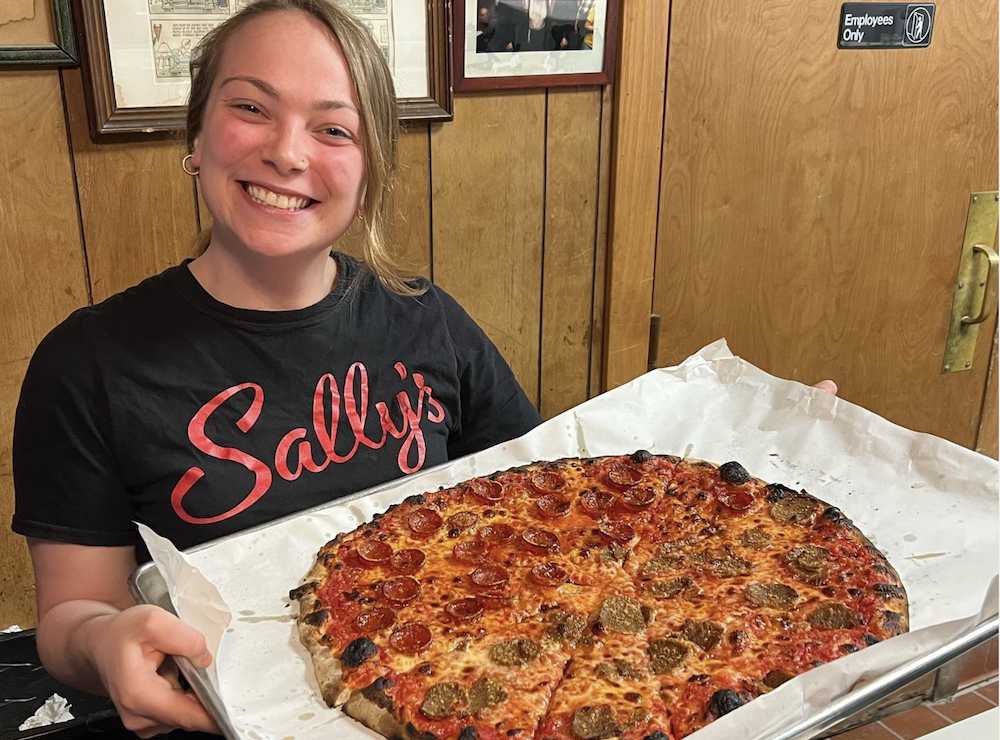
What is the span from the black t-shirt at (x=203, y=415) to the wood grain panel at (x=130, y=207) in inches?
21.6

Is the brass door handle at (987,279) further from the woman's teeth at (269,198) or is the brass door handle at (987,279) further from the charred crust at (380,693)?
the charred crust at (380,693)

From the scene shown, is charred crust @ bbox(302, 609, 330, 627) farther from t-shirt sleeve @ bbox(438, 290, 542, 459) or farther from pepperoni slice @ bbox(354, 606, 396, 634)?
t-shirt sleeve @ bbox(438, 290, 542, 459)

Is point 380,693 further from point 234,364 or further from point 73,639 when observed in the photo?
point 234,364

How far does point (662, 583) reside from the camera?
1347 mm

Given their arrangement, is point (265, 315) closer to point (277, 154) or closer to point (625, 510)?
point (277, 154)

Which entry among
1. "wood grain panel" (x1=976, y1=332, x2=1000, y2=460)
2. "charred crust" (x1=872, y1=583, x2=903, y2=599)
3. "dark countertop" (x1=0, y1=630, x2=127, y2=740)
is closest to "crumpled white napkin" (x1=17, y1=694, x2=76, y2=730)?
"dark countertop" (x1=0, y1=630, x2=127, y2=740)

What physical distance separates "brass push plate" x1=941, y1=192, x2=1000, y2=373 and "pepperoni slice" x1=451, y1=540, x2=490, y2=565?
231 centimetres

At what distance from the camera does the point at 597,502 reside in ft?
5.03

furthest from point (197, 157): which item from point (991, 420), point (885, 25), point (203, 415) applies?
point (991, 420)

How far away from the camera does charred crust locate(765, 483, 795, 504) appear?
1.52m

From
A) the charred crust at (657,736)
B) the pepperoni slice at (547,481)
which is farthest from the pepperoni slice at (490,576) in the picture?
the charred crust at (657,736)

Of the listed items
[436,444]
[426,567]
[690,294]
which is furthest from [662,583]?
[690,294]

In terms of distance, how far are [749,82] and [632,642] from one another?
6.07 feet

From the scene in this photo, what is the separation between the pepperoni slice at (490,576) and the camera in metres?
1.33
